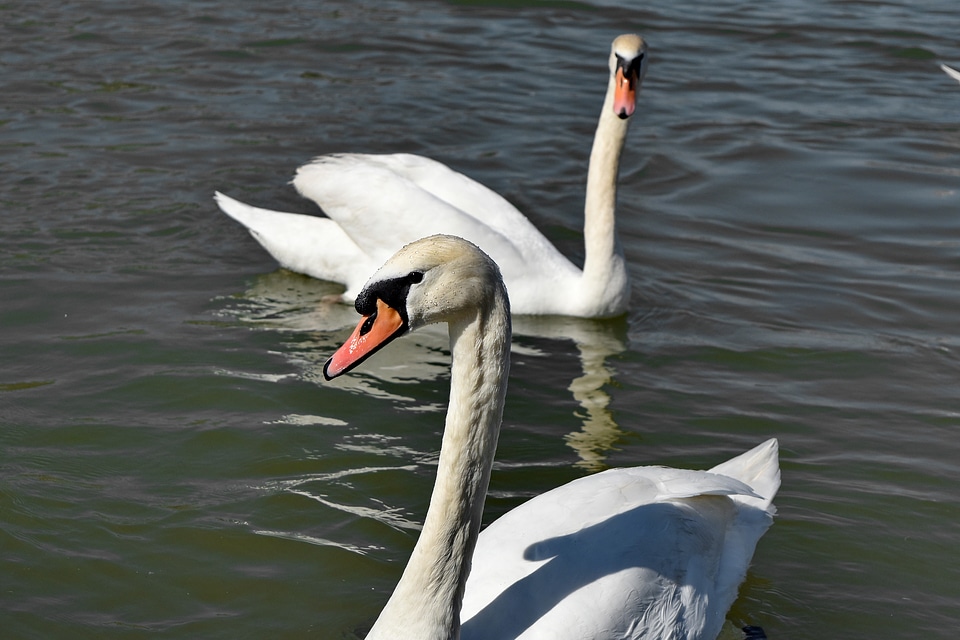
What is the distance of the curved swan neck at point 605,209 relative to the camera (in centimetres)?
742

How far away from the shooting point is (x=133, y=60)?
455 inches

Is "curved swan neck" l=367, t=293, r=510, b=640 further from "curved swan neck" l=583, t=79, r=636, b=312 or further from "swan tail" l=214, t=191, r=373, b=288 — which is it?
"swan tail" l=214, t=191, r=373, b=288

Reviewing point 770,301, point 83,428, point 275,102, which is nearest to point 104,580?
point 83,428

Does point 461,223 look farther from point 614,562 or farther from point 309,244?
point 614,562

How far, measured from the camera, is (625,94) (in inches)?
284

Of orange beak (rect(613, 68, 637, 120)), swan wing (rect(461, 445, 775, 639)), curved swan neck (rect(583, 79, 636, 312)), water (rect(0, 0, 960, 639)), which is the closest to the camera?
swan wing (rect(461, 445, 775, 639))

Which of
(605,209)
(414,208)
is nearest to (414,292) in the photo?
(414,208)

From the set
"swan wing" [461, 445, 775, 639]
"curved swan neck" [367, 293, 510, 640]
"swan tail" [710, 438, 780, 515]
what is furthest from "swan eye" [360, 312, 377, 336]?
"swan tail" [710, 438, 780, 515]

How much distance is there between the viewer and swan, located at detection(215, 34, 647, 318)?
287 inches

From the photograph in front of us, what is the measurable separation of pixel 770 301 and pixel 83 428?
4.12 m

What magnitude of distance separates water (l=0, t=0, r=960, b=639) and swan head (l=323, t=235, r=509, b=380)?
161 cm

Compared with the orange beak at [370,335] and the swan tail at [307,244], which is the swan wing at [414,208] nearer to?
the swan tail at [307,244]

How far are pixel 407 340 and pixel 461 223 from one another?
0.72 metres

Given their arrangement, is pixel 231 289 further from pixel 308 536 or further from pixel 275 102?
pixel 275 102
